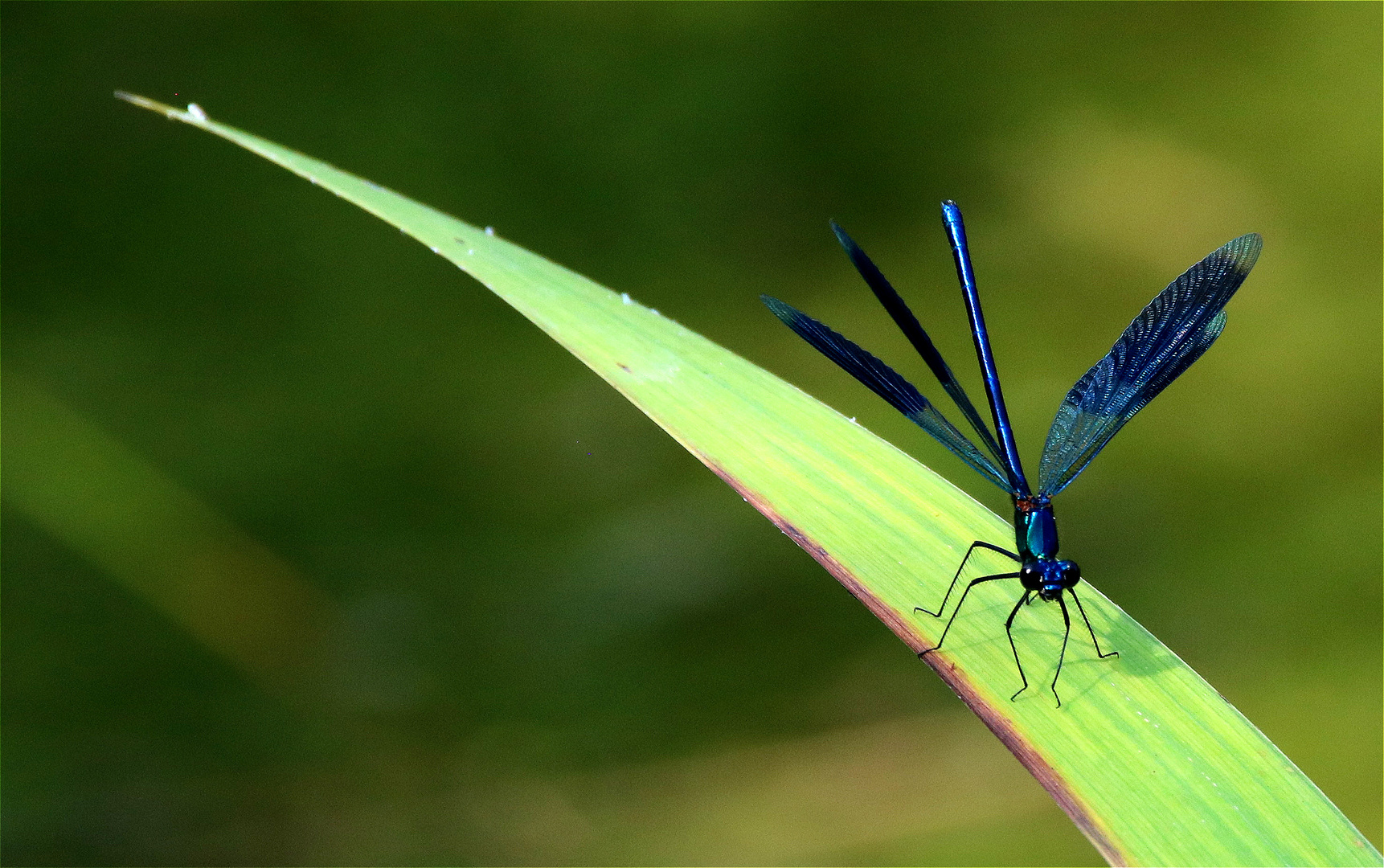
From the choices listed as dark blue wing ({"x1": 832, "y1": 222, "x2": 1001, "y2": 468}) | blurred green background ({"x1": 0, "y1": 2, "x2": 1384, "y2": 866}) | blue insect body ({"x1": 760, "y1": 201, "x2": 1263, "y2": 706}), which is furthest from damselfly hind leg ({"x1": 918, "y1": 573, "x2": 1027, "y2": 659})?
blurred green background ({"x1": 0, "y1": 2, "x2": 1384, "y2": 866})

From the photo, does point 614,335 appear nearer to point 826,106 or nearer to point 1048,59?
point 826,106

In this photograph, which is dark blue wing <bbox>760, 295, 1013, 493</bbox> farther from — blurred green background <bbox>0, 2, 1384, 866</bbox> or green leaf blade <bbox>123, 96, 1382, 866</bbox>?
blurred green background <bbox>0, 2, 1384, 866</bbox>

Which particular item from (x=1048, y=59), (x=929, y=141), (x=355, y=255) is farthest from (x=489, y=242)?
(x=1048, y=59)

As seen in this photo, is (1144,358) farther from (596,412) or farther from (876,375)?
(596,412)

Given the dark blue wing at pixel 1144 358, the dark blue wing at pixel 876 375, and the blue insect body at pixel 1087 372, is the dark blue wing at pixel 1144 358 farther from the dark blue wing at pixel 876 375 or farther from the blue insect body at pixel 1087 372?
the dark blue wing at pixel 876 375

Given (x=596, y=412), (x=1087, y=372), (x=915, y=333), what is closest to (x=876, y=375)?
(x=915, y=333)
